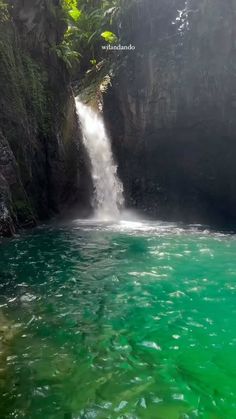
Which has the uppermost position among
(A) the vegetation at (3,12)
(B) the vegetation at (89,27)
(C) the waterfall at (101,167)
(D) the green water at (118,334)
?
(B) the vegetation at (89,27)

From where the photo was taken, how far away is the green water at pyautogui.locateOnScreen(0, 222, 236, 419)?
5.10 metres

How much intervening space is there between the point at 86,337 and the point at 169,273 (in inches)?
167

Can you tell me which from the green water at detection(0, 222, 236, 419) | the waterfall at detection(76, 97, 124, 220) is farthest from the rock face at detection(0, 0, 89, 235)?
the green water at detection(0, 222, 236, 419)

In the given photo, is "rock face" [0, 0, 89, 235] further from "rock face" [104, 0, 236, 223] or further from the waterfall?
"rock face" [104, 0, 236, 223]

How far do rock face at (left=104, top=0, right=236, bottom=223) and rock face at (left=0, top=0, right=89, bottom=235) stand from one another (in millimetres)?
3798

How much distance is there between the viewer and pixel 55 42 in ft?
78.9

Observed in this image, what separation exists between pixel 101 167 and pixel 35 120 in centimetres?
573

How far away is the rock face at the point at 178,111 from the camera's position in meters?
22.7

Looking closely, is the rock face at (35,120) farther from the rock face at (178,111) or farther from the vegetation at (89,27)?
Answer: the vegetation at (89,27)

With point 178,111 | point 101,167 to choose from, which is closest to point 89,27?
point 178,111

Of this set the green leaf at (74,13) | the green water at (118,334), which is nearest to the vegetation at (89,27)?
the green leaf at (74,13)

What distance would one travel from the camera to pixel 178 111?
79.4 ft

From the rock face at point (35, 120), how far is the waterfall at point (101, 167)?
1146mm

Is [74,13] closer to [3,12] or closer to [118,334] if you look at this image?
[3,12]
